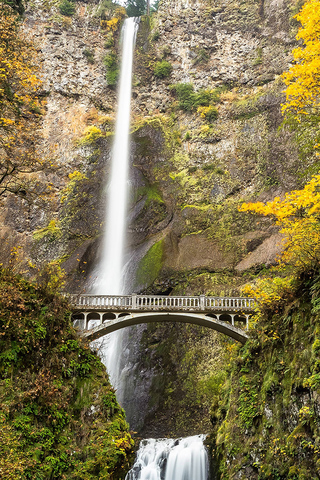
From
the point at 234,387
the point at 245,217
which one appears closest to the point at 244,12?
the point at 245,217

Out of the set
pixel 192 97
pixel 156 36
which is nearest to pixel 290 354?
pixel 192 97

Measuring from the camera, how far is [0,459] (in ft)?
32.2

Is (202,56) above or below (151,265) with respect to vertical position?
A: above

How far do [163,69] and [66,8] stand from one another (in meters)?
13.1

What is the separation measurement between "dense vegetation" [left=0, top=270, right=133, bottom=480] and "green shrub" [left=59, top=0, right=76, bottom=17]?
4001cm

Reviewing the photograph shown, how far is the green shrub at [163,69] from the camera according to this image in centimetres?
4238

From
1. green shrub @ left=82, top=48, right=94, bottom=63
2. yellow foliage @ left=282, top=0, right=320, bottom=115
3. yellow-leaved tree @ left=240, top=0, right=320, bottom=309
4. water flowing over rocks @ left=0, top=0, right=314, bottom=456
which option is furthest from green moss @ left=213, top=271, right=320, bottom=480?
green shrub @ left=82, top=48, right=94, bottom=63

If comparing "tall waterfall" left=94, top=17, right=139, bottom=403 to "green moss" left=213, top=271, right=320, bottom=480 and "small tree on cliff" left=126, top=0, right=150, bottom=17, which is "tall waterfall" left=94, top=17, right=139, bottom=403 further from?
"green moss" left=213, top=271, right=320, bottom=480

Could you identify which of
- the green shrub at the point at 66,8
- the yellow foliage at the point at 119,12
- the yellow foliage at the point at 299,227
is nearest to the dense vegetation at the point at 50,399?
the yellow foliage at the point at 299,227

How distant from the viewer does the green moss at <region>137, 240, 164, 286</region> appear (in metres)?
27.8

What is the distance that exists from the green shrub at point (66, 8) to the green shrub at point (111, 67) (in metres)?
6.62

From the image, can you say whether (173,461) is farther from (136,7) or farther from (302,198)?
(136,7)

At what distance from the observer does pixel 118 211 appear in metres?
33.8

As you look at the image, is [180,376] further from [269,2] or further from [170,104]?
[269,2]
